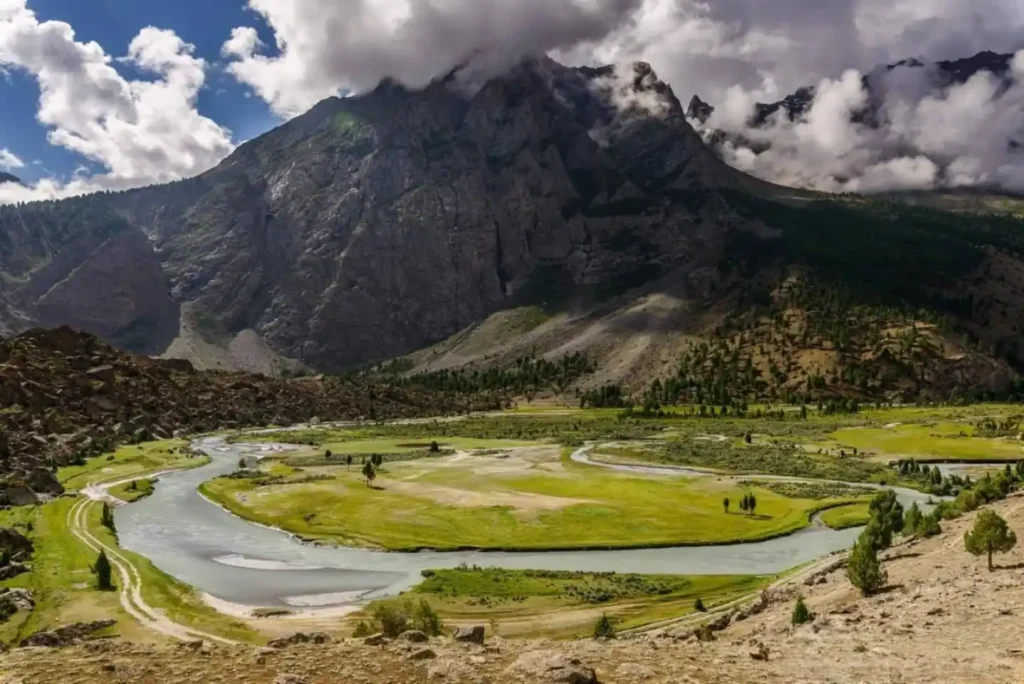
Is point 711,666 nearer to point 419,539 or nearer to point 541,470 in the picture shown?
point 419,539

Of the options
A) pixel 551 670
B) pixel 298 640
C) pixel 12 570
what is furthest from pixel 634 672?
pixel 12 570

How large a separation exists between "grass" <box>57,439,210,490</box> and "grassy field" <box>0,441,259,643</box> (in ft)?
92.3

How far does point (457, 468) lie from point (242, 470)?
128 feet

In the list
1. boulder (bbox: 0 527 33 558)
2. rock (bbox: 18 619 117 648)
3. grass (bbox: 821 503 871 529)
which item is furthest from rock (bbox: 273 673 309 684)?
grass (bbox: 821 503 871 529)

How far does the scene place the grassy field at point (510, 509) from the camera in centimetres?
8481

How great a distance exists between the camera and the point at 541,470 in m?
134

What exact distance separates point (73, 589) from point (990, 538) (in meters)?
65.7

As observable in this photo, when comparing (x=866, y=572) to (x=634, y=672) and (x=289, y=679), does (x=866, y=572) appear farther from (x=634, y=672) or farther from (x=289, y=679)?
(x=289, y=679)

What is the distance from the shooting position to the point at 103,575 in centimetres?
6284

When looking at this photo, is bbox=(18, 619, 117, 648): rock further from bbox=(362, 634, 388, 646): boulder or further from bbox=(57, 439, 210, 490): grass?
bbox=(57, 439, 210, 490): grass

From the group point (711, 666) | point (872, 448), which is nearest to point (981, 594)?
point (711, 666)

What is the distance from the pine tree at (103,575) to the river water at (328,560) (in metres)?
6.74

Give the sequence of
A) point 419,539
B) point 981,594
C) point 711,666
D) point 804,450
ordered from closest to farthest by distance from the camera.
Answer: point 711,666
point 981,594
point 419,539
point 804,450

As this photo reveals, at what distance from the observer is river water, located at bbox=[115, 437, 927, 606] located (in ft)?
218
